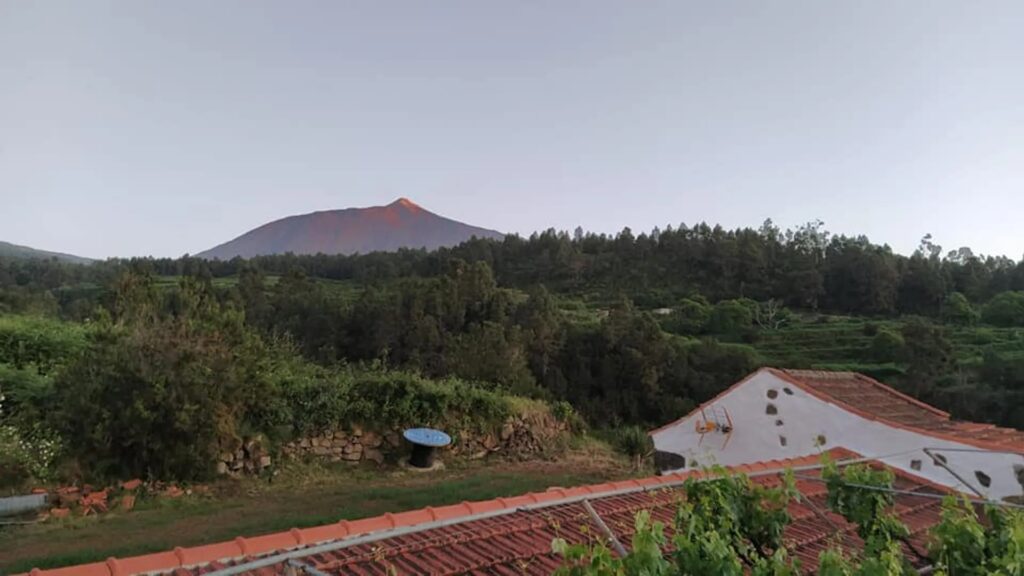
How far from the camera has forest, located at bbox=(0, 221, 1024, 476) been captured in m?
8.30

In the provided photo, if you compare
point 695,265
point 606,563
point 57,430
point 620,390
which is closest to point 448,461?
point 57,430

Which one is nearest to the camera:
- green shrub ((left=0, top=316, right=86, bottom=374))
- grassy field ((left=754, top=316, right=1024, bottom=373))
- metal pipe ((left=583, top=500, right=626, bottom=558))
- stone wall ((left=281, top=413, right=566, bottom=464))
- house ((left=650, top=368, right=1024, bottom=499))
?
metal pipe ((left=583, top=500, right=626, bottom=558))

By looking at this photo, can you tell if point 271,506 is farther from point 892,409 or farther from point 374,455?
point 892,409

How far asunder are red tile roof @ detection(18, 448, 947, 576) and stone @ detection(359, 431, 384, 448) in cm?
713

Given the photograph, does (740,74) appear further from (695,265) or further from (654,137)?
(695,265)

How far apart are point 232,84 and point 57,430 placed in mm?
11249

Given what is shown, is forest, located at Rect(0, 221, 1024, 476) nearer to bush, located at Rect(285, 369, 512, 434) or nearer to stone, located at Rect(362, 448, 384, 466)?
bush, located at Rect(285, 369, 512, 434)

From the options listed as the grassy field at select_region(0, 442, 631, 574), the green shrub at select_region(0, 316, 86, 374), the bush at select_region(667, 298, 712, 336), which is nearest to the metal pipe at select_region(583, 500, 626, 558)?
the grassy field at select_region(0, 442, 631, 574)

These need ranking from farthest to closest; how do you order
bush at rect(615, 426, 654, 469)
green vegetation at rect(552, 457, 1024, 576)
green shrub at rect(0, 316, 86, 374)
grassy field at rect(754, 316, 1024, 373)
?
grassy field at rect(754, 316, 1024, 373) < bush at rect(615, 426, 654, 469) < green shrub at rect(0, 316, 86, 374) < green vegetation at rect(552, 457, 1024, 576)

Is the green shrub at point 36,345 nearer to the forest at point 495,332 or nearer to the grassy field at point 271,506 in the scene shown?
the forest at point 495,332

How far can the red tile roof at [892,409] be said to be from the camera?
6.58 metres

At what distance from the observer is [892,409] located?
8070 millimetres

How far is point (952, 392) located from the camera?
23938 mm

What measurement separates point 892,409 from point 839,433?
1.59 metres
